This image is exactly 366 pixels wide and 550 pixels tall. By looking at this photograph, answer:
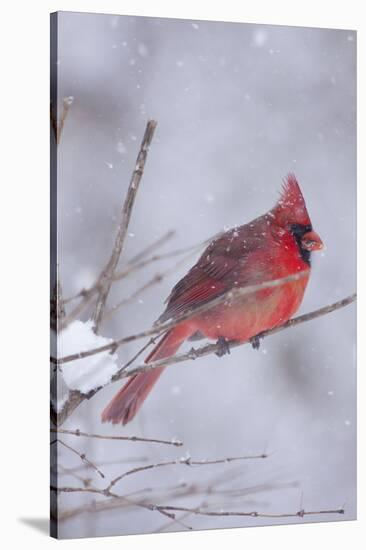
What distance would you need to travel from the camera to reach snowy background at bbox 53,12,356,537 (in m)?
5.71

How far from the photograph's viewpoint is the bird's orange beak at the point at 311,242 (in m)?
6.19

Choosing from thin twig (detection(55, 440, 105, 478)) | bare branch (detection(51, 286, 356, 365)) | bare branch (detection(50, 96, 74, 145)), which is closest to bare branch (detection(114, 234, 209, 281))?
bare branch (detection(51, 286, 356, 365))

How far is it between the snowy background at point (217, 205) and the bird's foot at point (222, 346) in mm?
39

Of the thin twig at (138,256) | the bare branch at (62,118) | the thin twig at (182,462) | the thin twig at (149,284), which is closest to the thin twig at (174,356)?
the thin twig at (149,284)

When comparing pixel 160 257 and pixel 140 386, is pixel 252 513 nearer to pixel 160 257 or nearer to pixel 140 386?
pixel 140 386

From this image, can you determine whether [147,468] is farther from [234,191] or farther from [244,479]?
[234,191]

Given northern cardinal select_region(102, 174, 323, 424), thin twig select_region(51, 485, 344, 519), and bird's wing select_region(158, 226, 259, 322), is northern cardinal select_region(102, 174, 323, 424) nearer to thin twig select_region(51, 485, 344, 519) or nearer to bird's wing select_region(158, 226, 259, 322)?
bird's wing select_region(158, 226, 259, 322)

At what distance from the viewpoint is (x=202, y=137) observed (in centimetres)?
597

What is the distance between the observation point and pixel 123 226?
5.74m

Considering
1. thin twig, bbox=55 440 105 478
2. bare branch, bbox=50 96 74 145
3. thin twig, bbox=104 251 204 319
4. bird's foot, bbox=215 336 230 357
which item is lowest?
thin twig, bbox=55 440 105 478

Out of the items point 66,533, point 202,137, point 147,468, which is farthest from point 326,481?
point 202,137

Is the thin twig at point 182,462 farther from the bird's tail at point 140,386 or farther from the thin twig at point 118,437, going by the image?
the bird's tail at point 140,386

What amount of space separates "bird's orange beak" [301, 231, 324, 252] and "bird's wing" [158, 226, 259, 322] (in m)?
0.29

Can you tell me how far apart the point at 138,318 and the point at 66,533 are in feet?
3.36
